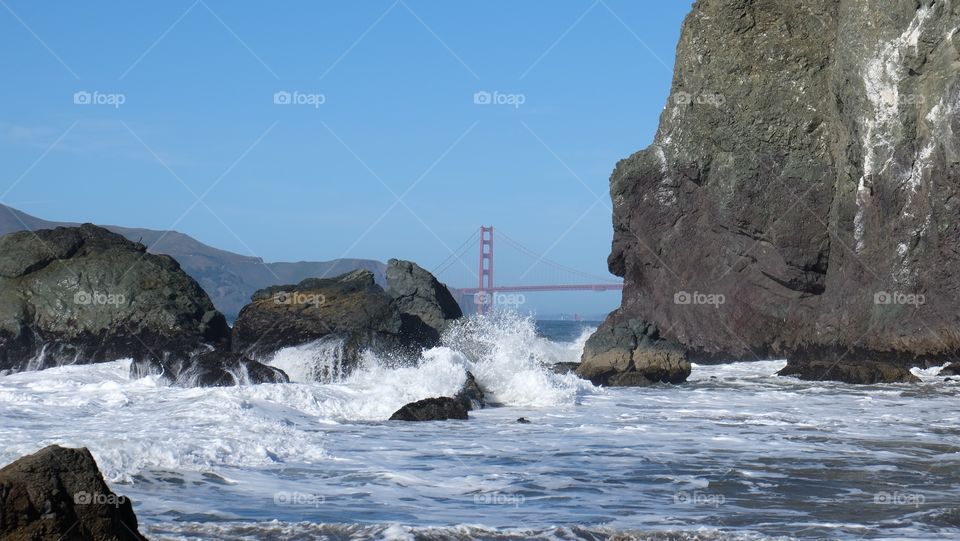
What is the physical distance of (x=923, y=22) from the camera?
33.5m

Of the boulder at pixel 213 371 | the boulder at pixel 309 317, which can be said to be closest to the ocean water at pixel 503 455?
the boulder at pixel 213 371

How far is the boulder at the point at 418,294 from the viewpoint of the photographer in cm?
3388

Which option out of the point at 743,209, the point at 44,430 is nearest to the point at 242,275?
the point at 743,209

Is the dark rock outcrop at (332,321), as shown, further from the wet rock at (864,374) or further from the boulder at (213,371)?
the wet rock at (864,374)

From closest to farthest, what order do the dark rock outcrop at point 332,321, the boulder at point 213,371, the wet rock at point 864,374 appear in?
the boulder at point 213,371 < the dark rock outcrop at point 332,321 < the wet rock at point 864,374

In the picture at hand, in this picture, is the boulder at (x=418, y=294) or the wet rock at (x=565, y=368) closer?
the wet rock at (x=565, y=368)

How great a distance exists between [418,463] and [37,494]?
727 centimetres

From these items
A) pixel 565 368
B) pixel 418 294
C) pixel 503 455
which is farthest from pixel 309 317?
pixel 503 455

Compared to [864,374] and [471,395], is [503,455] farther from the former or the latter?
[864,374]

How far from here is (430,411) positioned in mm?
19859

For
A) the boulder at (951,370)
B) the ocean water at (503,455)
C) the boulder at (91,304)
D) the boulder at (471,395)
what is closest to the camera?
the ocean water at (503,455)

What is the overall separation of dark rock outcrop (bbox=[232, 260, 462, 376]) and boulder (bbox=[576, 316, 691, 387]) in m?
4.21

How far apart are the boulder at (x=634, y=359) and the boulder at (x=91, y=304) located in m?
9.14

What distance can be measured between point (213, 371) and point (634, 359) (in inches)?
441
